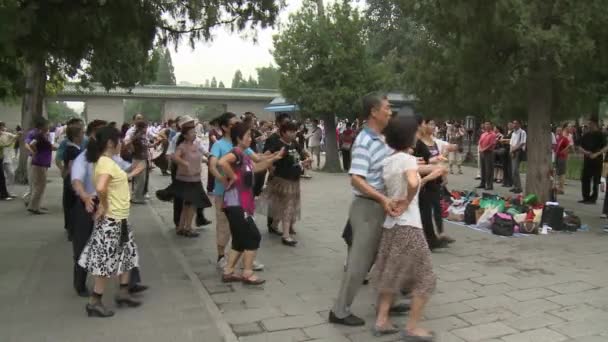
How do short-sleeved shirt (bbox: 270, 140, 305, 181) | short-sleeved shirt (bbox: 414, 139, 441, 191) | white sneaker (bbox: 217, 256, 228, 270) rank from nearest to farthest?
white sneaker (bbox: 217, 256, 228, 270) < short-sleeved shirt (bbox: 414, 139, 441, 191) < short-sleeved shirt (bbox: 270, 140, 305, 181)

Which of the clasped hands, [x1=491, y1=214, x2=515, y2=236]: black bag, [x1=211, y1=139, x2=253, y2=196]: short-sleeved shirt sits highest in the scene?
[x1=211, y1=139, x2=253, y2=196]: short-sleeved shirt

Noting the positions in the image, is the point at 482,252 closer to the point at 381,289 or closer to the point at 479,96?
the point at 381,289

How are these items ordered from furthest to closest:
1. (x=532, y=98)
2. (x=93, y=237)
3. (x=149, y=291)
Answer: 1. (x=532, y=98)
2. (x=149, y=291)
3. (x=93, y=237)

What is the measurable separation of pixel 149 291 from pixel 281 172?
9.23 ft

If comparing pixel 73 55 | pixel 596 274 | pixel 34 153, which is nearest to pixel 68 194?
pixel 73 55

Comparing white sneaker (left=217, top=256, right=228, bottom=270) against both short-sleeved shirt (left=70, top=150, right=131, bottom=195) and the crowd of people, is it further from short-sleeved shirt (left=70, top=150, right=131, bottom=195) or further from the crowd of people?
short-sleeved shirt (left=70, top=150, right=131, bottom=195)

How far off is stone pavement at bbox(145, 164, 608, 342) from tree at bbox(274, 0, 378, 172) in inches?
347

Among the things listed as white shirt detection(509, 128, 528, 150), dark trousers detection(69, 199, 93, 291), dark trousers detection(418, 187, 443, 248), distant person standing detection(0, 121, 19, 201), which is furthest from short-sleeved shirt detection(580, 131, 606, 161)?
distant person standing detection(0, 121, 19, 201)

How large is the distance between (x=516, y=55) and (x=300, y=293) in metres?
6.19

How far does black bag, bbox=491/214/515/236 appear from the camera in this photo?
809 cm

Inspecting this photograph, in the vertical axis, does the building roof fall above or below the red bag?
above

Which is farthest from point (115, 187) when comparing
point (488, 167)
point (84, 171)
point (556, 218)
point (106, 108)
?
point (106, 108)

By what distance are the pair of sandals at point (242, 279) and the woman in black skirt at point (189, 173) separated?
2.25 m

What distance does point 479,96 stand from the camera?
10320 mm
